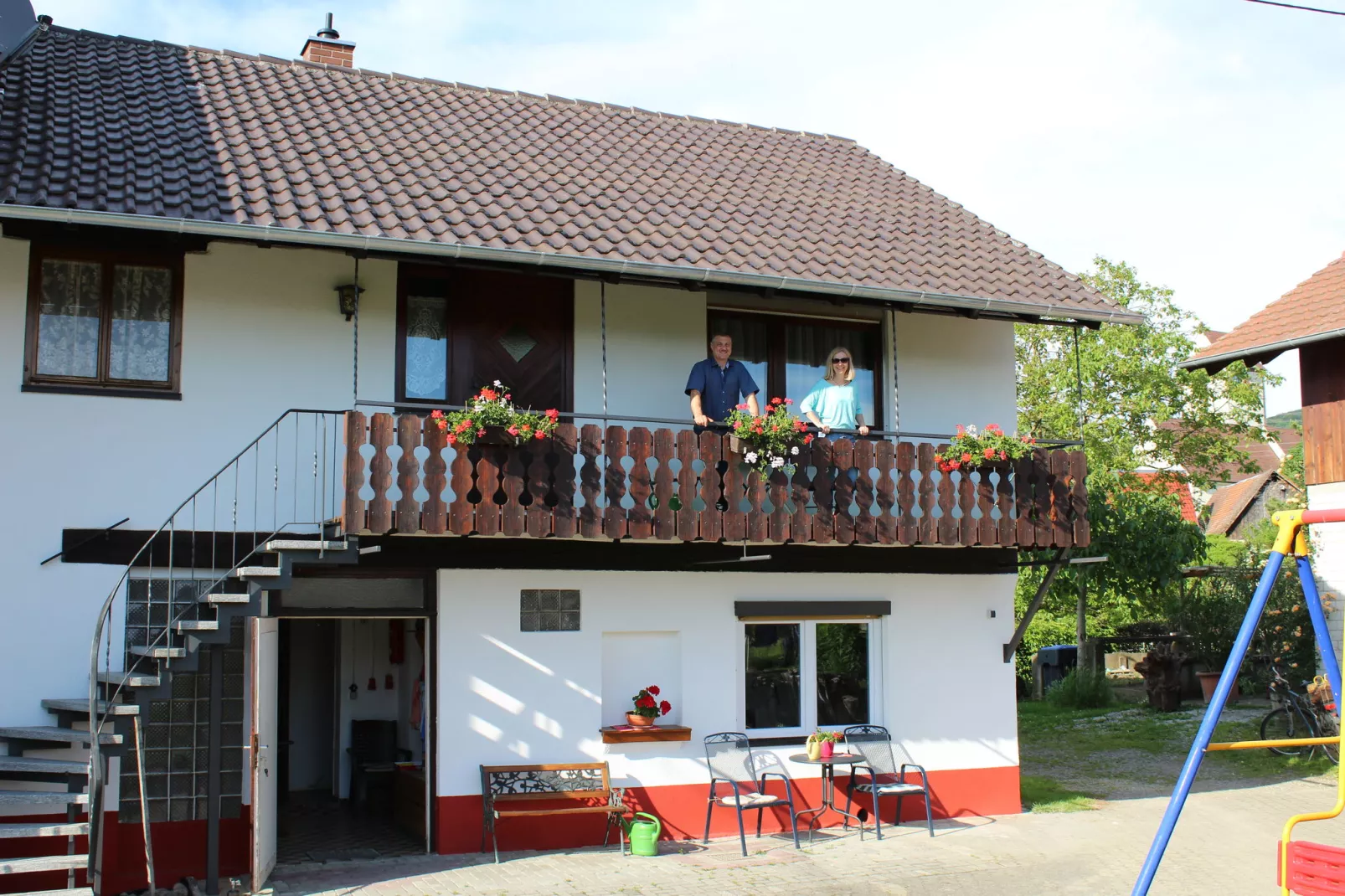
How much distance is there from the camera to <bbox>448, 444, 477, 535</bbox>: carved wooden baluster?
403 inches

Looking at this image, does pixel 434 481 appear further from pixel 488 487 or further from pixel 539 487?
pixel 539 487

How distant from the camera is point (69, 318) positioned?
1069cm

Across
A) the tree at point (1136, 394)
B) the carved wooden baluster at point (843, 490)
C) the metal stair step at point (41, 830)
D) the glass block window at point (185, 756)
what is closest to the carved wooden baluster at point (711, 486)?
the carved wooden baluster at point (843, 490)

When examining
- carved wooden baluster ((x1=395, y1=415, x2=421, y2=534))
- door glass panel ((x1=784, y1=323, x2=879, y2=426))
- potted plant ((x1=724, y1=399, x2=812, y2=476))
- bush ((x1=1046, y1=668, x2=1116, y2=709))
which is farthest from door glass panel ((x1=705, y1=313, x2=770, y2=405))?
bush ((x1=1046, y1=668, x2=1116, y2=709))

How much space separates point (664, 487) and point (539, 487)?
1091 millimetres

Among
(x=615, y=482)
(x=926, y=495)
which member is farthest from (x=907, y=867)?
(x=615, y=482)

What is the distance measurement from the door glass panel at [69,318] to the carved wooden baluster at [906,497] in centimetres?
695

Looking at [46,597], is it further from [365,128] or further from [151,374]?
[365,128]

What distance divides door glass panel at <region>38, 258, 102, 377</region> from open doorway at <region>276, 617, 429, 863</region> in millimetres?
3609

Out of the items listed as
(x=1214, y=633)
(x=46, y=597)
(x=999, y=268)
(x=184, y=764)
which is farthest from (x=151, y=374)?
(x=1214, y=633)

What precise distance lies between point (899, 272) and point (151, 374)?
6.98m

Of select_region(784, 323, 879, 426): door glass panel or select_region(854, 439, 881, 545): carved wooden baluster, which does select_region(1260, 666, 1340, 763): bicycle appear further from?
select_region(854, 439, 881, 545): carved wooden baluster

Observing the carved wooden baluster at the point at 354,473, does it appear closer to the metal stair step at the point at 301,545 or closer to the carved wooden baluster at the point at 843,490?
the metal stair step at the point at 301,545

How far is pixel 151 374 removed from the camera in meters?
10.8
